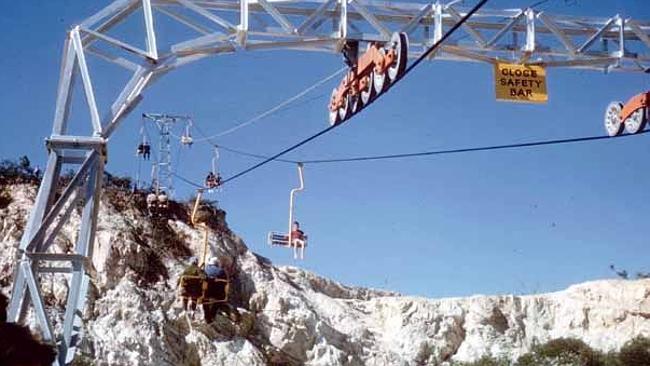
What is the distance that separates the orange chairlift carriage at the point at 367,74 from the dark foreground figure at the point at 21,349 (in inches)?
300

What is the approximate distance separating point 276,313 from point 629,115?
57.3 ft

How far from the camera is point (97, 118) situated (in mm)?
11312

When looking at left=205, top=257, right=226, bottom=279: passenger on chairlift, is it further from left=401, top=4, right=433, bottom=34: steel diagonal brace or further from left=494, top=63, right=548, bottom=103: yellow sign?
left=494, top=63, right=548, bottom=103: yellow sign

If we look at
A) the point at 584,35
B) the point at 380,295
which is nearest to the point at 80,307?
the point at 584,35

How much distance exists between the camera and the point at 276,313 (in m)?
28.2

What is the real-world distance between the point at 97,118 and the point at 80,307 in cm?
245

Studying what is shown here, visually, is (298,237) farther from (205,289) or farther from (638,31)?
(638,31)

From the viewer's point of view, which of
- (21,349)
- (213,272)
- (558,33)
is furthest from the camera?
(213,272)

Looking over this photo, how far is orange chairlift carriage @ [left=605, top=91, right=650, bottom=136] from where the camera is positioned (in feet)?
40.2

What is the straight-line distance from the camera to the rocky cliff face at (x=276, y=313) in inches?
995

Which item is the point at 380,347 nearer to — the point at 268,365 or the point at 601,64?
the point at 268,365

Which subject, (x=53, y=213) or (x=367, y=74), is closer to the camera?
(x=53, y=213)

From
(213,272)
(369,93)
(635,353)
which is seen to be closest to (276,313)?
(635,353)

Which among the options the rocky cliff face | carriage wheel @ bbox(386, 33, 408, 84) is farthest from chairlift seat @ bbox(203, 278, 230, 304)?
the rocky cliff face
